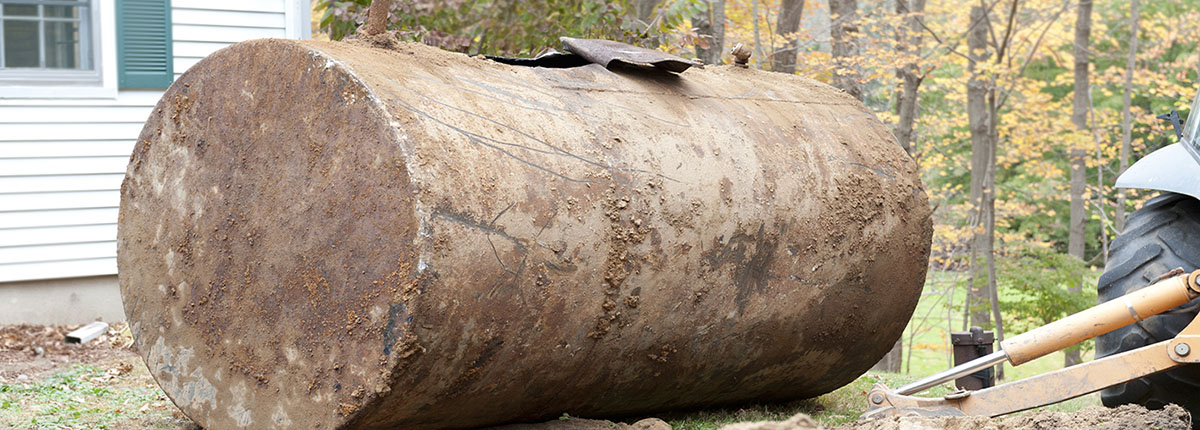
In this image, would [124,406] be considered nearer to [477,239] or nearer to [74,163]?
[477,239]

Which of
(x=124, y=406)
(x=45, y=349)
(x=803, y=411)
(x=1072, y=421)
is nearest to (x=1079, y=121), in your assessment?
(x=803, y=411)

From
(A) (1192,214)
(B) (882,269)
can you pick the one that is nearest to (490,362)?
(B) (882,269)

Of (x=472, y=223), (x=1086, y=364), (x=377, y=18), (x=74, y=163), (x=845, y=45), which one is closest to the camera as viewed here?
(x=472, y=223)

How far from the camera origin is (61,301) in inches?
313

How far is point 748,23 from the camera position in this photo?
15570 millimetres

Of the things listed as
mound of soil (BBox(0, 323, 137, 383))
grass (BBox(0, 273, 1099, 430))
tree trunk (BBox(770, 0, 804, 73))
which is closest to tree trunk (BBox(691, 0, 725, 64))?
tree trunk (BBox(770, 0, 804, 73))

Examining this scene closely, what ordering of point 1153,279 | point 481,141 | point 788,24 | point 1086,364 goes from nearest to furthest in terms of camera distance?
point 481,141 < point 1086,364 < point 1153,279 < point 788,24

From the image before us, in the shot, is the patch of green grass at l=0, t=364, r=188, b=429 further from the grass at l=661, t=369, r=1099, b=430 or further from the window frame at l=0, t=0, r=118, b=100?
the window frame at l=0, t=0, r=118, b=100

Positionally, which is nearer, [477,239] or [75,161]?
[477,239]

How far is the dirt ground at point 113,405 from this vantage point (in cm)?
353

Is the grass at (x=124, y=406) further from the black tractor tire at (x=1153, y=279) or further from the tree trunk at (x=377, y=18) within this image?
the tree trunk at (x=377, y=18)

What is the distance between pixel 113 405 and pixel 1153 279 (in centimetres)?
457

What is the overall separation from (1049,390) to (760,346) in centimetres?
117

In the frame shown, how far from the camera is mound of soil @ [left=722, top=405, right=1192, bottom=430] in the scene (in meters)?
3.46
